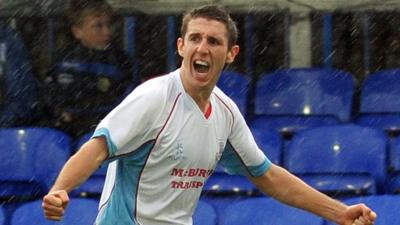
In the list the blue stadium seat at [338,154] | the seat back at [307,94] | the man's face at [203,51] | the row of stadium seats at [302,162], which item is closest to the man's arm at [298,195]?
the man's face at [203,51]

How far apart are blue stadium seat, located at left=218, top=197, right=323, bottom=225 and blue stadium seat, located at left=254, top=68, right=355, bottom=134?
1927 millimetres

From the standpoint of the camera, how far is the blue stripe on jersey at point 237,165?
16.7 ft

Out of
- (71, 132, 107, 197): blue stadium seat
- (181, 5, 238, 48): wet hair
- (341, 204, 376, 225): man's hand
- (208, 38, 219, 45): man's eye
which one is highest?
(181, 5, 238, 48): wet hair

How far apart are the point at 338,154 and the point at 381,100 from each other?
3.56 ft

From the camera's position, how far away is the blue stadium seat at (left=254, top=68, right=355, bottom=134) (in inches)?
343

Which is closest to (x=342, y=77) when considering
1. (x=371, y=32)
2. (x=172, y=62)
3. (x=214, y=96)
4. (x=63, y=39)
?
(x=371, y=32)

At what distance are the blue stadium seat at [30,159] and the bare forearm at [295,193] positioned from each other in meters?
3.05

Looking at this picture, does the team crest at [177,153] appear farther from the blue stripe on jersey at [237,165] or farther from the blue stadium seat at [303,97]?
the blue stadium seat at [303,97]

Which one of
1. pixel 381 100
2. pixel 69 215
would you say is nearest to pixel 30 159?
pixel 69 215

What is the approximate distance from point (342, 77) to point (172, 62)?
4.48 feet

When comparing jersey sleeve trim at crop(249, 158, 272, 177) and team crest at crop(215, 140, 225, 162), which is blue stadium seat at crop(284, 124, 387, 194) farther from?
team crest at crop(215, 140, 225, 162)

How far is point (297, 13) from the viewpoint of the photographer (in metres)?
9.18

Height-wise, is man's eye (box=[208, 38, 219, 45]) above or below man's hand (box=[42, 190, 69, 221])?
above

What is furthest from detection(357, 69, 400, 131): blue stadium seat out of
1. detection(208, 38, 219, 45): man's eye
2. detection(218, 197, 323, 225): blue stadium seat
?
detection(208, 38, 219, 45): man's eye
